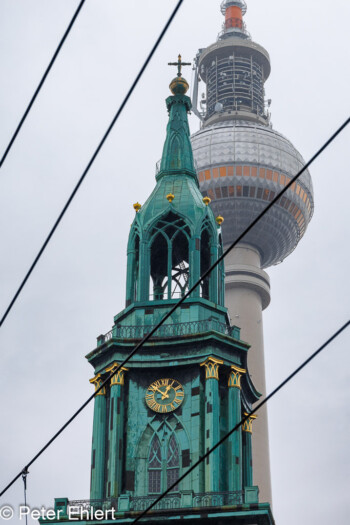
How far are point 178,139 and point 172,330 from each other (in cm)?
1510

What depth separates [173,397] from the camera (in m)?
66.7

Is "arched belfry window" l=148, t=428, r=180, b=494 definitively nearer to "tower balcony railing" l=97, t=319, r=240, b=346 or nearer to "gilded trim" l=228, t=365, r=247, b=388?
"gilded trim" l=228, t=365, r=247, b=388

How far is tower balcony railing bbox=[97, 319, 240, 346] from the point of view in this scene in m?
68.4

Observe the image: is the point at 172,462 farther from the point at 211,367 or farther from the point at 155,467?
the point at 211,367

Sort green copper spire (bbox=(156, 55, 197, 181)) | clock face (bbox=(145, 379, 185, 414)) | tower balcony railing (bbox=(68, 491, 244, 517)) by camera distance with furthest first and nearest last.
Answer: green copper spire (bbox=(156, 55, 197, 181)) → clock face (bbox=(145, 379, 185, 414)) → tower balcony railing (bbox=(68, 491, 244, 517))

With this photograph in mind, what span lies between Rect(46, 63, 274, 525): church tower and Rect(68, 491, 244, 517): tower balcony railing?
0.05 metres

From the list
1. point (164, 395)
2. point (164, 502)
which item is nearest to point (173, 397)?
point (164, 395)

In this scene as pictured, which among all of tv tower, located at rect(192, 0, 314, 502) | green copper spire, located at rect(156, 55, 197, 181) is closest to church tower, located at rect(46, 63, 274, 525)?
green copper spire, located at rect(156, 55, 197, 181)

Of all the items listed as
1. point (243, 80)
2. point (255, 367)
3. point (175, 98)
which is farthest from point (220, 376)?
point (243, 80)

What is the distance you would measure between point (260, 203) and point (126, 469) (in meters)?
63.8

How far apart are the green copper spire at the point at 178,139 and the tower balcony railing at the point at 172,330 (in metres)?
12.2

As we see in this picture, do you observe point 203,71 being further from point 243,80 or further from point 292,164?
point 292,164

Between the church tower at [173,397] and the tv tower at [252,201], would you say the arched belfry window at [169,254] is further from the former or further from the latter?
the tv tower at [252,201]

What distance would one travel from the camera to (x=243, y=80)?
137500mm
